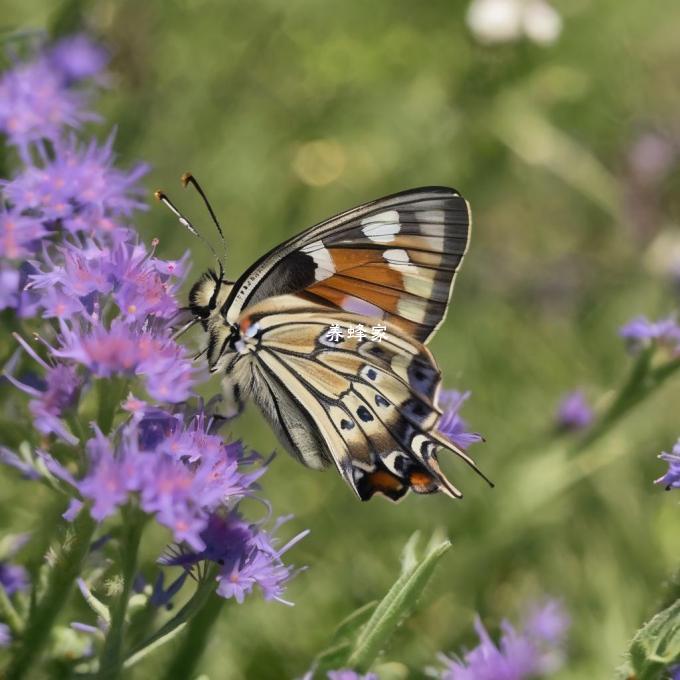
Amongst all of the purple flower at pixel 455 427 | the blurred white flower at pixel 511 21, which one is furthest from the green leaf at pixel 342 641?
the blurred white flower at pixel 511 21

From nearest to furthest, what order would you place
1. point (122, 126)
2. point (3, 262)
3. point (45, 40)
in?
point (3, 262), point (45, 40), point (122, 126)

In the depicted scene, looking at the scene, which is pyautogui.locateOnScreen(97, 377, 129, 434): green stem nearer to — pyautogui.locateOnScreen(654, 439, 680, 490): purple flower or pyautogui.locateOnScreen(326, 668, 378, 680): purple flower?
pyautogui.locateOnScreen(326, 668, 378, 680): purple flower

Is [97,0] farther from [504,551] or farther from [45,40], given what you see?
[504,551]

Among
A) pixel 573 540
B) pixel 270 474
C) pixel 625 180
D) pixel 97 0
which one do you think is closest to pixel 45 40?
pixel 97 0

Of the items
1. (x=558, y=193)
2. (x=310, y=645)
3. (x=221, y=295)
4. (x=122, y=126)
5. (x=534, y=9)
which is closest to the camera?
(x=221, y=295)

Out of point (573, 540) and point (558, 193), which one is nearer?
point (573, 540)

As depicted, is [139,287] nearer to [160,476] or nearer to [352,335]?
[160,476]
